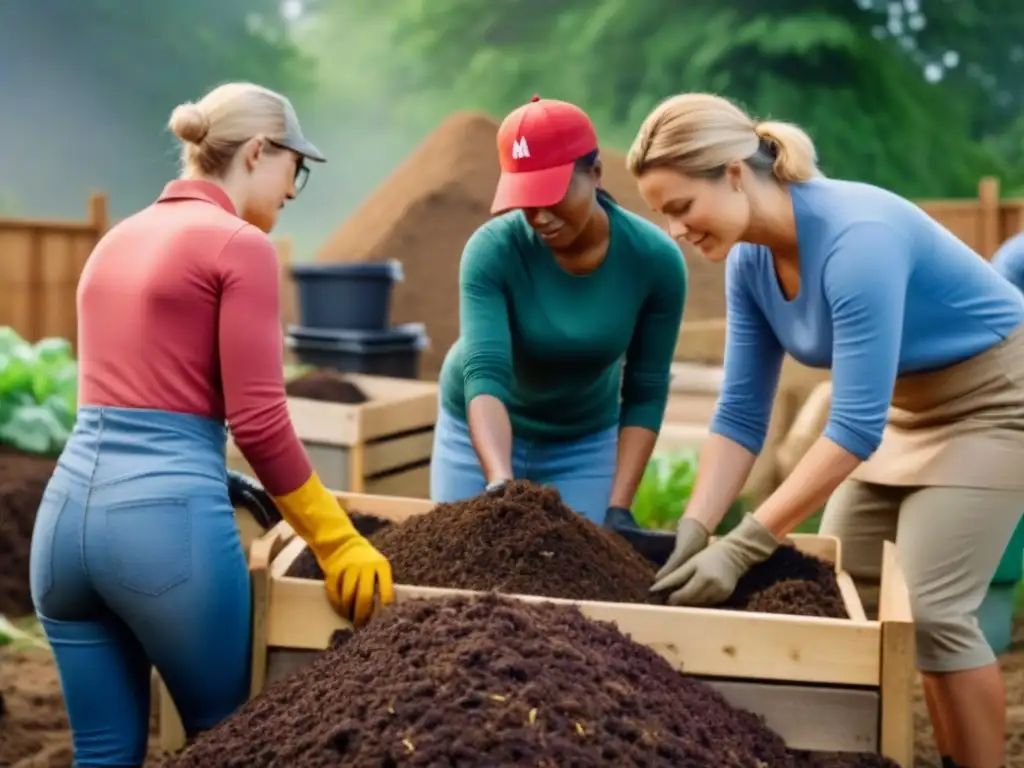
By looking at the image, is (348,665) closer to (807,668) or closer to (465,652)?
(465,652)

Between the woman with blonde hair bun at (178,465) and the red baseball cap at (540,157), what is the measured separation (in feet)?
1.47

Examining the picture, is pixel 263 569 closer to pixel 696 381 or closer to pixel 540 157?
pixel 540 157

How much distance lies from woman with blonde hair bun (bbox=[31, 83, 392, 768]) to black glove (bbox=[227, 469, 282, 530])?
32 centimetres

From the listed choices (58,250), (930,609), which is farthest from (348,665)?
(58,250)

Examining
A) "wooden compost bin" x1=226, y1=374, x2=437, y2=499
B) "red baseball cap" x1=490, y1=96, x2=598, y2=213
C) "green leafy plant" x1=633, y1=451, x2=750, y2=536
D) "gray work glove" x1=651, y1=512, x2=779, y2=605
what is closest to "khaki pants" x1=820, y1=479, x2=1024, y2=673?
"gray work glove" x1=651, y1=512, x2=779, y2=605

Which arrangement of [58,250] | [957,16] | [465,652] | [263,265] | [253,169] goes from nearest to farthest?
1. [465,652]
2. [263,265]
3. [253,169]
4. [58,250]
5. [957,16]

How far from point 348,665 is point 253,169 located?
73 centimetres

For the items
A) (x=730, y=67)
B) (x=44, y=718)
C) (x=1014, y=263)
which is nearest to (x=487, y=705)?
(x=44, y=718)

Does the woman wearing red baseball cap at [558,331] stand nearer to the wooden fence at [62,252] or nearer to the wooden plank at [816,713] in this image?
the wooden plank at [816,713]

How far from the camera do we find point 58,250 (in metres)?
6.55

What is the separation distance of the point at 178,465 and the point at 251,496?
1.31ft

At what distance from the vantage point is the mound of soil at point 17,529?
3664 millimetres

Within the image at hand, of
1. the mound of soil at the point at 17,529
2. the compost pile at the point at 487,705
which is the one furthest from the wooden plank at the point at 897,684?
the mound of soil at the point at 17,529

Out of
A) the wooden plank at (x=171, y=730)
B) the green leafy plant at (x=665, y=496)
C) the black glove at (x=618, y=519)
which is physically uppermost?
the black glove at (x=618, y=519)
